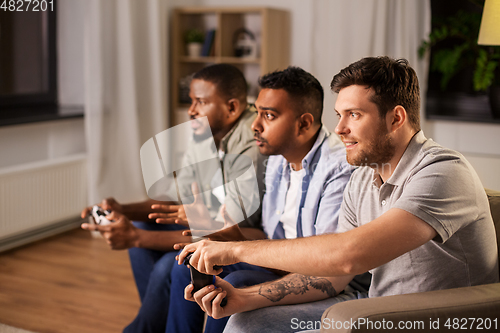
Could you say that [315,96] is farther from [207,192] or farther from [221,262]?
[221,262]

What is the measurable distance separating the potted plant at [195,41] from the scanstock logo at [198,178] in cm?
253

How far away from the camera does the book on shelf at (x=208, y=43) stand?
3.89 m

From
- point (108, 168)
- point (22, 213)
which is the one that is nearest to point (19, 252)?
point (22, 213)

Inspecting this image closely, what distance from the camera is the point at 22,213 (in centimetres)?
301

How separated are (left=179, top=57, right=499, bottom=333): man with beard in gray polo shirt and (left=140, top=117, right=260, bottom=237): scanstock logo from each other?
150 millimetres

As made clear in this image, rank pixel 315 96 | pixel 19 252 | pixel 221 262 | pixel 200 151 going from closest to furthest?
pixel 221 262 < pixel 200 151 < pixel 315 96 < pixel 19 252

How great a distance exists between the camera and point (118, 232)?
5.57 feet

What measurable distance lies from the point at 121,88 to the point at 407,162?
2.75m

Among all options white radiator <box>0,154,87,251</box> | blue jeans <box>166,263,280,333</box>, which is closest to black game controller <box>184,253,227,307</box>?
blue jeans <box>166,263,280,333</box>

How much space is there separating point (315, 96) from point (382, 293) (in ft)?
2.47

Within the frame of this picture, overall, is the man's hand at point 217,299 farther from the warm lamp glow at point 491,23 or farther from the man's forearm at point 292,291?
the warm lamp glow at point 491,23

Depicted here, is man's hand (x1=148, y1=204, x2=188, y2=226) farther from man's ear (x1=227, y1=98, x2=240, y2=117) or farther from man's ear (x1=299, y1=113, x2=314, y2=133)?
man's ear (x1=227, y1=98, x2=240, y2=117)

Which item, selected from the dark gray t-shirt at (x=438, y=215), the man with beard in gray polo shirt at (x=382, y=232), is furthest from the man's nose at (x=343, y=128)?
the dark gray t-shirt at (x=438, y=215)

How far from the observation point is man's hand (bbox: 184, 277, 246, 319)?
3.92ft
